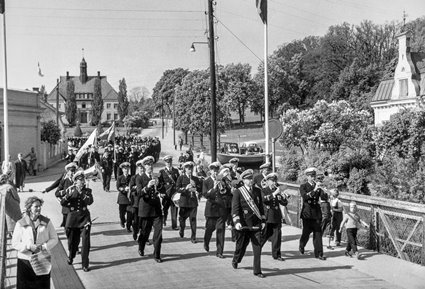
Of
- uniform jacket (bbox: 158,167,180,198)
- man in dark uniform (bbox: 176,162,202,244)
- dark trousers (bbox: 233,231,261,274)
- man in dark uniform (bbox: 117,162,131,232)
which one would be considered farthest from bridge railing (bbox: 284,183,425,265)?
man in dark uniform (bbox: 117,162,131,232)

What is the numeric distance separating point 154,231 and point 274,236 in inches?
95.5

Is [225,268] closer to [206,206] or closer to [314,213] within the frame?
[206,206]

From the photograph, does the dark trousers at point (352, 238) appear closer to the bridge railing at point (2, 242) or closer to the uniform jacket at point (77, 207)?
the uniform jacket at point (77, 207)

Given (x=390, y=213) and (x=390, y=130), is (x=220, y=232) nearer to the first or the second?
(x=390, y=213)

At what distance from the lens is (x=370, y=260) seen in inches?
426

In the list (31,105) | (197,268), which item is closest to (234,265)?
(197,268)

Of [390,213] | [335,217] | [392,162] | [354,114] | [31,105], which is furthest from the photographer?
[31,105]

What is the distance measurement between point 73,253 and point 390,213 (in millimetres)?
6364

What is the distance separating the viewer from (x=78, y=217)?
10.5 meters

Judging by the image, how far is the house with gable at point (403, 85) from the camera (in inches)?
1722

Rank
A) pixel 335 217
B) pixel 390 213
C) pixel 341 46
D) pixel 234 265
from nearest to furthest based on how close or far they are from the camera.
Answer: pixel 234 265
pixel 390 213
pixel 335 217
pixel 341 46

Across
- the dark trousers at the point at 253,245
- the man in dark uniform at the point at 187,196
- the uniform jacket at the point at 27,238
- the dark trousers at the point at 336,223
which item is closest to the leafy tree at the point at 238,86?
the man in dark uniform at the point at 187,196

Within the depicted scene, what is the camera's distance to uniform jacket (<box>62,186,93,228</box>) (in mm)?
10477

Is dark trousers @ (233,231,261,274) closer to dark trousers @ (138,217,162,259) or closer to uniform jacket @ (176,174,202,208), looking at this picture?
dark trousers @ (138,217,162,259)
